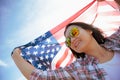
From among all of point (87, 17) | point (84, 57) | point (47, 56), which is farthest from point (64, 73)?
point (87, 17)

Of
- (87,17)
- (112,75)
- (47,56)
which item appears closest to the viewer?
(112,75)

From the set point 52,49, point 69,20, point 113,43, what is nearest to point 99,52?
point 113,43

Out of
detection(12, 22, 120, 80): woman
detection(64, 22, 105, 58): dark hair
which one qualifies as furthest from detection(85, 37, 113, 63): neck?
detection(64, 22, 105, 58): dark hair

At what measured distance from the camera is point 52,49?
4797 mm

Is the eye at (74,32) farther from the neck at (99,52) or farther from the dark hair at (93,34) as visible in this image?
the neck at (99,52)

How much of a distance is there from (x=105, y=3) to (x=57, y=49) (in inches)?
54.9

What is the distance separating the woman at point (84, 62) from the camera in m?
3.00

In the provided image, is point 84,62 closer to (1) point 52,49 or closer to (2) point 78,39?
(2) point 78,39

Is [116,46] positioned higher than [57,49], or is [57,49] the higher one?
[57,49]

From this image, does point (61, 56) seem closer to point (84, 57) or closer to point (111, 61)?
point (84, 57)

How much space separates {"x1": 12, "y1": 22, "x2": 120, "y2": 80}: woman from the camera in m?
3.00

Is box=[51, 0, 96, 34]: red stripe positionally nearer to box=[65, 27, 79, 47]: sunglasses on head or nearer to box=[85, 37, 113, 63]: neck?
box=[65, 27, 79, 47]: sunglasses on head

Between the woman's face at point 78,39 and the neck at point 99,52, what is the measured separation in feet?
0.20

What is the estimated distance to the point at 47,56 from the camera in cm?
462
